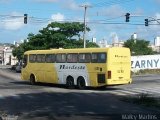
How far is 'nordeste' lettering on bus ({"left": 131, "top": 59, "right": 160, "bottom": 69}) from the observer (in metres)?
60.4

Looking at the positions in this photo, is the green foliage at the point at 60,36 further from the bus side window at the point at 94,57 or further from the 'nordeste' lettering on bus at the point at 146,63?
the bus side window at the point at 94,57

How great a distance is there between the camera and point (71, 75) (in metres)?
31.7

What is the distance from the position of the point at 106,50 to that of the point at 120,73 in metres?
1.84

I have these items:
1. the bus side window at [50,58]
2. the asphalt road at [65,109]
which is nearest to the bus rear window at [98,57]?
the bus side window at [50,58]

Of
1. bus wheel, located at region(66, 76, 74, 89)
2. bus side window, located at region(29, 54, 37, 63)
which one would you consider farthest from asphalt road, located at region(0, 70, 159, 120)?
bus side window, located at region(29, 54, 37, 63)

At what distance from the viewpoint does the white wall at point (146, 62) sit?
60.4 m

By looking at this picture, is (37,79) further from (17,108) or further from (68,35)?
(68,35)

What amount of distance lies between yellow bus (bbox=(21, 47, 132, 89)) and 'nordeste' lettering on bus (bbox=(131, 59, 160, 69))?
26.9 m

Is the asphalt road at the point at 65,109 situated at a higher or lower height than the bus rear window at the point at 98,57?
lower

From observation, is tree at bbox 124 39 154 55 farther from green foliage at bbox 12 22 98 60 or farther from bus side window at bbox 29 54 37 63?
bus side window at bbox 29 54 37 63

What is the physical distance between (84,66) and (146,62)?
31.6 m

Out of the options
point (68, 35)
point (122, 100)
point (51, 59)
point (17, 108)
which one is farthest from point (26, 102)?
point (68, 35)

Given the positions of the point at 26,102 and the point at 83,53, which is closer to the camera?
the point at 26,102

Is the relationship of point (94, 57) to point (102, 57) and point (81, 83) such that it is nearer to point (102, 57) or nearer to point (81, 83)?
point (102, 57)
